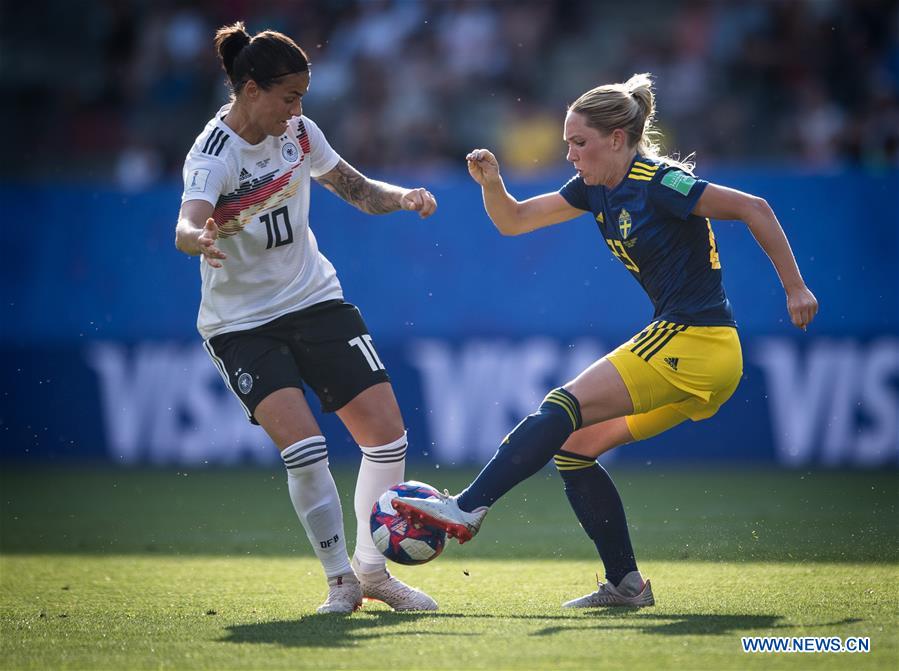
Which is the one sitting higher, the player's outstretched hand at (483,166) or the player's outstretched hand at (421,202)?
the player's outstretched hand at (483,166)

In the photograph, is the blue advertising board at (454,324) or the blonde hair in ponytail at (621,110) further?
the blue advertising board at (454,324)

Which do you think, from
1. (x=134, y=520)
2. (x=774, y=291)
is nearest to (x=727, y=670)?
(x=134, y=520)

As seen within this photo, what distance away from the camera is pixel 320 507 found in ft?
17.6

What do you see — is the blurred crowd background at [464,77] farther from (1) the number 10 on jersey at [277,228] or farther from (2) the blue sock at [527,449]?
(2) the blue sock at [527,449]

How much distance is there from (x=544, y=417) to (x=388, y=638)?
3.21 ft

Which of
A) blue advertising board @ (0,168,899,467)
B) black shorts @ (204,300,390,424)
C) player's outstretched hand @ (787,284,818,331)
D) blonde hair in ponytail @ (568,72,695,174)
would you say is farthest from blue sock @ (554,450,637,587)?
blue advertising board @ (0,168,899,467)

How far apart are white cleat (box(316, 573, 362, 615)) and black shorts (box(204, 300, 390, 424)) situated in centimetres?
70

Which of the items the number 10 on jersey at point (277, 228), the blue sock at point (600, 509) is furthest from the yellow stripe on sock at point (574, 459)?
the number 10 on jersey at point (277, 228)

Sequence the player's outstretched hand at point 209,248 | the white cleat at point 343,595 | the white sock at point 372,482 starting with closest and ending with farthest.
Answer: the player's outstretched hand at point 209,248 → the white cleat at point 343,595 → the white sock at point 372,482

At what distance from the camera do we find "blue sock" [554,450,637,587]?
17.5ft

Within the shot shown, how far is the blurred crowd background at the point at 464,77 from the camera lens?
12375 millimetres

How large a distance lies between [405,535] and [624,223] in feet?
4.85

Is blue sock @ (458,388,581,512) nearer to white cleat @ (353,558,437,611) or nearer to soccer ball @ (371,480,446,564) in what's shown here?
soccer ball @ (371,480,446,564)

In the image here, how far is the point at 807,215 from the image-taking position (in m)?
10.3
